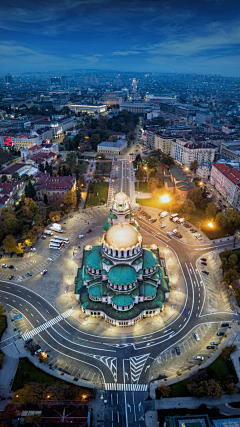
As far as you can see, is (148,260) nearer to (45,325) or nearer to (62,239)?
(45,325)

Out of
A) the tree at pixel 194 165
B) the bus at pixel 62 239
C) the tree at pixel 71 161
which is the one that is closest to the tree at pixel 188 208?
the bus at pixel 62 239

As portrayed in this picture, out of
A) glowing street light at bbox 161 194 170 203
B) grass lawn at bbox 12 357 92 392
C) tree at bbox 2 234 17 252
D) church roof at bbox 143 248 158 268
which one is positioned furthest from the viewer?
glowing street light at bbox 161 194 170 203

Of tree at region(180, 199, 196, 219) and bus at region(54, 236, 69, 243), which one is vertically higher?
tree at region(180, 199, 196, 219)

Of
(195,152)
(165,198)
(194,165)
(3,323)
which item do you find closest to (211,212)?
(165,198)

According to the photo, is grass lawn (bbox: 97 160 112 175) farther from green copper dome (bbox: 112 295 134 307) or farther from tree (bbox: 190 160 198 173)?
green copper dome (bbox: 112 295 134 307)

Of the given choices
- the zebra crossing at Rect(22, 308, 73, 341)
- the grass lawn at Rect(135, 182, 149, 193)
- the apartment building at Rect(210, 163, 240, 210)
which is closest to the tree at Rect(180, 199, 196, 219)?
the apartment building at Rect(210, 163, 240, 210)

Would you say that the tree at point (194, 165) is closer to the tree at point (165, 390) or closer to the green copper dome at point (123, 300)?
the green copper dome at point (123, 300)
